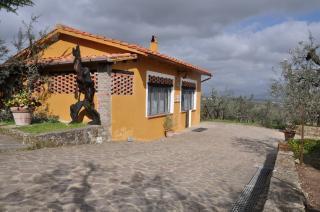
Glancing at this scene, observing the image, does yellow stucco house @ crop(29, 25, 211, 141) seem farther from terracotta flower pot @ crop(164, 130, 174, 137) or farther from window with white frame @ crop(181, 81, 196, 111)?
window with white frame @ crop(181, 81, 196, 111)

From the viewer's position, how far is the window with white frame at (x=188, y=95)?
1905 cm

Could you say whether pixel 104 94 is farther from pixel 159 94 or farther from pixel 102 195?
pixel 102 195

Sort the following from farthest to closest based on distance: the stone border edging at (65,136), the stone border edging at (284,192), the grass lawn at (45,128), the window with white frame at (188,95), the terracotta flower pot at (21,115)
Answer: the window with white frame at (188,95) < the terracotta flower pot at (21,115) < the grass lawn at (45,128) < the stone border edging at (65,136) < the stone border edging at (284,192)

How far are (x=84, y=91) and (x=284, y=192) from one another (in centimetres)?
802

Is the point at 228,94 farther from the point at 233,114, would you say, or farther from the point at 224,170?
the point at 224,170

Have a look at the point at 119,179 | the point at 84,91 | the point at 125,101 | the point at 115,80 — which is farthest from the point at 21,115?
the point at 119,179

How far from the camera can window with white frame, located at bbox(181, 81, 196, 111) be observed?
19047 millimetres

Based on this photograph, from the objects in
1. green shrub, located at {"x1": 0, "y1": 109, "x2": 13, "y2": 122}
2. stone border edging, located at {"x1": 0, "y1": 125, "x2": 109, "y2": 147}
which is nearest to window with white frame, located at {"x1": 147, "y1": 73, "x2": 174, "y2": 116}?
stone border edging, located at {"x1": 0, "y1": 125, "x2": 109, "y2": 147}

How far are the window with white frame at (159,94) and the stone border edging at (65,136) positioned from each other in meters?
3.55

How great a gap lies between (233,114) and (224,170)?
19.3 m

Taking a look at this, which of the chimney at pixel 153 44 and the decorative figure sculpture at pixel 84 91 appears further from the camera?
the chimney at pixel 153 44

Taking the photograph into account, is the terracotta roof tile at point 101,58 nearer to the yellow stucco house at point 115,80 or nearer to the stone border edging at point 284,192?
the yellow stucco house at point 115,80

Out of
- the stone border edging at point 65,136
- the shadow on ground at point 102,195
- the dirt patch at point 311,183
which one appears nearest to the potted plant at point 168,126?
the stone border edging at point 65,136

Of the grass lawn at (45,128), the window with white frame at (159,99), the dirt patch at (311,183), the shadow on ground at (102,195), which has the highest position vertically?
the window with white frame at (159,99)
